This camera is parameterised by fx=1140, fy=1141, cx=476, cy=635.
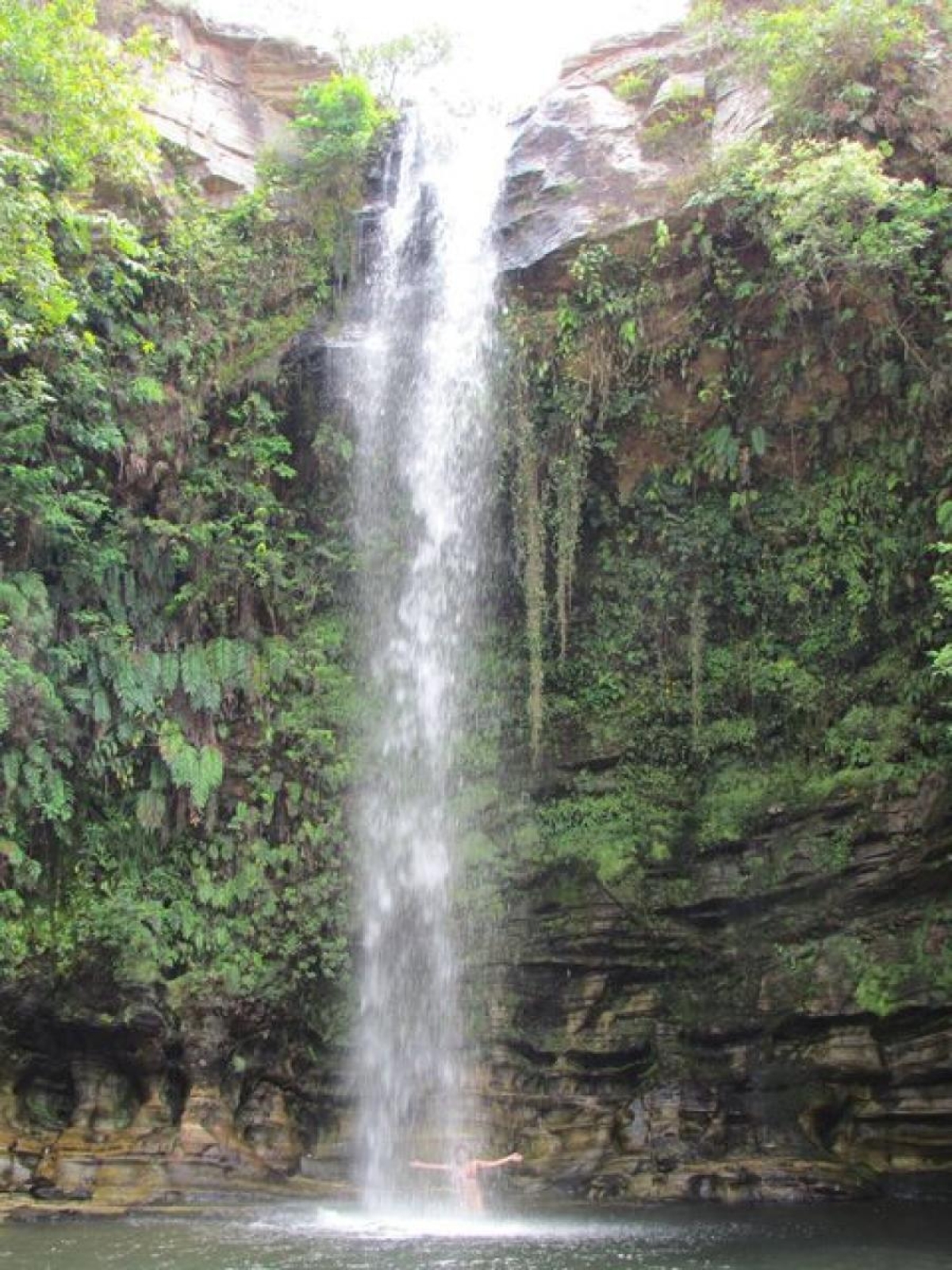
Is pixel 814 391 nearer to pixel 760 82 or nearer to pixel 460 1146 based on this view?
pixel 760 82

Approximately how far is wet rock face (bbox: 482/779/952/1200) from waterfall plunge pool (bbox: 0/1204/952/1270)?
0.64 meters

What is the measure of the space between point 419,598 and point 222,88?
896cm

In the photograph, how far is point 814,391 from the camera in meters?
12.6

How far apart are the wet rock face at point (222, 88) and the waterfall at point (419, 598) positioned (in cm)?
231

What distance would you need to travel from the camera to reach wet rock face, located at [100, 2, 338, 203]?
1598cm

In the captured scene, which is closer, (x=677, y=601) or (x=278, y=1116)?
(x=278, y=1116)

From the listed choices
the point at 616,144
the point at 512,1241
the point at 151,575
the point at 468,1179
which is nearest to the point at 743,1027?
the point at 468,1179

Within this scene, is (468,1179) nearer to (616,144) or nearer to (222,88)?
(616,144)

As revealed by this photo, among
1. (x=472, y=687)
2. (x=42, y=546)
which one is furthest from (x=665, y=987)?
(x=42, y=546)

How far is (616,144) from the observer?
14.1 metres

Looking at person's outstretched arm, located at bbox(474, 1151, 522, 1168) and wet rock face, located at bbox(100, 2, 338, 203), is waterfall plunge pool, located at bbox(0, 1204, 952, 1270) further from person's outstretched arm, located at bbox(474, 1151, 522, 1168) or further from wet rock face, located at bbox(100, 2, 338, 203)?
wet rock face, located at bbox(100, 2, 338, 203)

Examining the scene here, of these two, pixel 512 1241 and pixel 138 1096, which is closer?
pixel 512 1241

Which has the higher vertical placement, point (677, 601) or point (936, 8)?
point (936, 8)

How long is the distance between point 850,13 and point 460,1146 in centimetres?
1236
